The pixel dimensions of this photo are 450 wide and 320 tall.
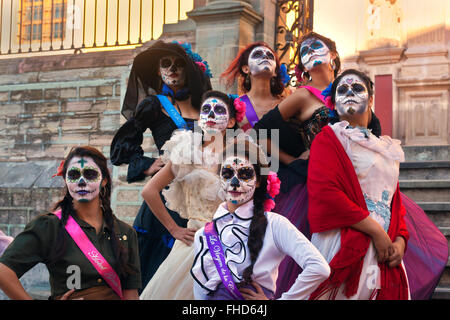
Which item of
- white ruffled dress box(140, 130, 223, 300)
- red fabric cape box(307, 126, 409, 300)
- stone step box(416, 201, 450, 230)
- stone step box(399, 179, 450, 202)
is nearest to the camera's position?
red fabric cape box(307, 126, 409, 300)

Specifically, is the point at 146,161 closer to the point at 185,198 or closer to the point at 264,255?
the point at 185,198

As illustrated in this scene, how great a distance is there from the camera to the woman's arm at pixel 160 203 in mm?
3814

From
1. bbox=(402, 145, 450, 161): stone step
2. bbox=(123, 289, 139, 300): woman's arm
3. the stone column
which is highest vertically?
the stone column

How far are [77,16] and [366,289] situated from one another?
6.47 m

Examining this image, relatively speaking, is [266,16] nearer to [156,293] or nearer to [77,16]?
[77,16]

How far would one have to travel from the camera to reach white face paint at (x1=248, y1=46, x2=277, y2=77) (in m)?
4.57

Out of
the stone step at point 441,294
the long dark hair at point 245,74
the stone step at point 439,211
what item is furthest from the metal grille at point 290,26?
the stone step at point 441,294

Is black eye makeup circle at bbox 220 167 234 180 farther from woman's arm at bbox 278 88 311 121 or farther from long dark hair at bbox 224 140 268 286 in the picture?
woman's arm at bbox 278 88 311 121

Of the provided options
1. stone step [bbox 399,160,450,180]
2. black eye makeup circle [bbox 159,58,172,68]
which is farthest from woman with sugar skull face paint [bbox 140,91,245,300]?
stone step [bbox 399,160,450,180]

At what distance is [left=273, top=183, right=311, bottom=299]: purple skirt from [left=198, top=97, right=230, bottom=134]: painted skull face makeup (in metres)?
0.58

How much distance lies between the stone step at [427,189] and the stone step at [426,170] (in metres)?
0.54

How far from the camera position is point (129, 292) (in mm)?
3135

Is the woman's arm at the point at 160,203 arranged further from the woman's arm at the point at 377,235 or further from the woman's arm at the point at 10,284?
the woman's arm at the point at 10,284
